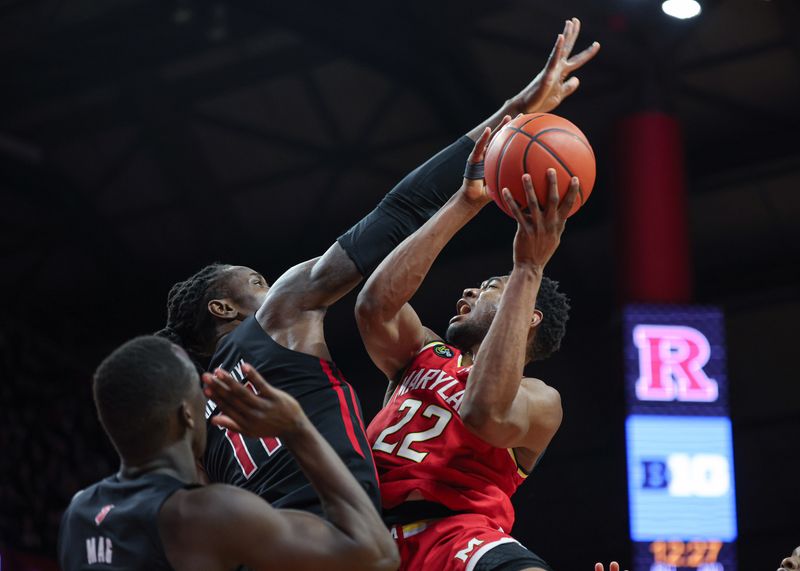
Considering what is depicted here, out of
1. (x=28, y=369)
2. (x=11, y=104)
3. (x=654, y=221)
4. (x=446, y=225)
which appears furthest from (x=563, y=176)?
(x=28, y=369)

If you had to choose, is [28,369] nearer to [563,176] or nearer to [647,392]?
[647,392]

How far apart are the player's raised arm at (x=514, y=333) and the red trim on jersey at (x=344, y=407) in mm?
443

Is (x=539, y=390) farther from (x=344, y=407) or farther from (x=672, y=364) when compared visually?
(x=672, y=364)

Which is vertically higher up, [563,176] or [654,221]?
[654,221]

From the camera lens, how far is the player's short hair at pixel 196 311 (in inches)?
164

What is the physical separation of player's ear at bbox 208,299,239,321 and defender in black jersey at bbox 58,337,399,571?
1.20 metres

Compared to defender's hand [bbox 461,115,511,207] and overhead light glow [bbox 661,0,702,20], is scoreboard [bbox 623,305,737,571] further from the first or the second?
defender's hand [bbox 461,115,511,207]

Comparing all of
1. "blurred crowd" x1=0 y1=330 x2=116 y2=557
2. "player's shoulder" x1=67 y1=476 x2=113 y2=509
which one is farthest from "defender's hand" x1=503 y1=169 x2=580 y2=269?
"blurred crowd" x1=0 y1=330 x2=116 y2=557

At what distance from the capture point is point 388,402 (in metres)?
4.50

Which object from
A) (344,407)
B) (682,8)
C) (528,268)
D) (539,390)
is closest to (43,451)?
(682,8)

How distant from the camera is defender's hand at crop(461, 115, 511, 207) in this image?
407 centimetres

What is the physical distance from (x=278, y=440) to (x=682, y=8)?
6838 mm

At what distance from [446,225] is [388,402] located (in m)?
0.78

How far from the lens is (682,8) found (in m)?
9.49
